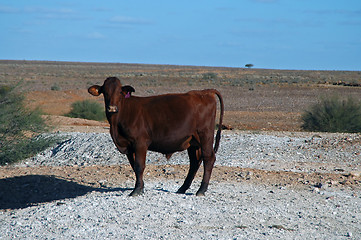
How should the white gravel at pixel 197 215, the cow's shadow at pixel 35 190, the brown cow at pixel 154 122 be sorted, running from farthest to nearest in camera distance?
the cow's shadow at pixel 35 190, the brown cow at pixel 154 122, the white gravel at pixel 197 215

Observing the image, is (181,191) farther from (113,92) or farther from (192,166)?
(113,92)

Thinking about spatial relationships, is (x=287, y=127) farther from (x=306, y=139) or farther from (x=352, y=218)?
(x=352, y=218)

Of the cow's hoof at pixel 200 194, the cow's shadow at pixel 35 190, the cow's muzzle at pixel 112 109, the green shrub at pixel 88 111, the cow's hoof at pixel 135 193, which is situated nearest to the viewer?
the cow's muzzle at pixel 112 109

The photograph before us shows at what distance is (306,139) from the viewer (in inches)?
667

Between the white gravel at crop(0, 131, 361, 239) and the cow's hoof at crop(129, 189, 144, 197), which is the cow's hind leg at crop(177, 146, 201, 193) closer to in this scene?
the white gravel at crop(0, 131, 361, 239)

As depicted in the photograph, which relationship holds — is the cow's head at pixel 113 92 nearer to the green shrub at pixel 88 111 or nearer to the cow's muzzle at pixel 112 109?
the cow's muzzle at pixel 112 109

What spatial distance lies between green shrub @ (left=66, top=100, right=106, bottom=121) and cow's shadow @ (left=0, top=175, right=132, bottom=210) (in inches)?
697

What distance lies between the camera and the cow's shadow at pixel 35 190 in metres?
10.4

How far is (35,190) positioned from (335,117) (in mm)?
15453

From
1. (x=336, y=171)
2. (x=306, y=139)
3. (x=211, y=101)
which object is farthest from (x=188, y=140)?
(x=306, y=139)

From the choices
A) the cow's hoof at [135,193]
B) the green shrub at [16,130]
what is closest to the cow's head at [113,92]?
the cow's hoof at [135,193]

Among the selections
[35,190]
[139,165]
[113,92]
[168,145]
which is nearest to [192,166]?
[168,145]

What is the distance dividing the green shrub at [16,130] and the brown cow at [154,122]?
664 cm

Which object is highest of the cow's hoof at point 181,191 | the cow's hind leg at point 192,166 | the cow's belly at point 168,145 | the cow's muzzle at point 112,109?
the cow's muzzle at point 112,109
